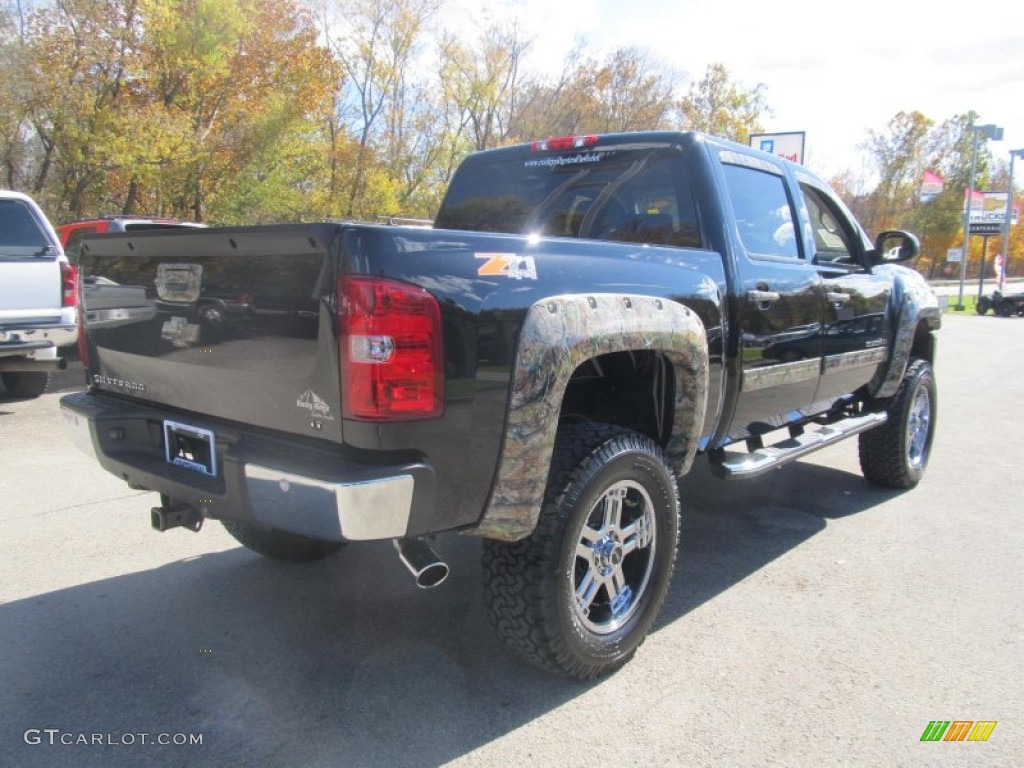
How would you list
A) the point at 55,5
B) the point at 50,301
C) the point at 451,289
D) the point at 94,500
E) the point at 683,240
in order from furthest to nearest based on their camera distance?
the point at 55,5 → the point at 50,301 → the point at 94,500 → the point at 683,240 → the point at 451,289

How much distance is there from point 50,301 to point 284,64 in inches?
550

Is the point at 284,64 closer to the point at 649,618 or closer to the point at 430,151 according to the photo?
the point at 430,151

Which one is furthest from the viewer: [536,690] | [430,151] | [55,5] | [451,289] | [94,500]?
[430,151]

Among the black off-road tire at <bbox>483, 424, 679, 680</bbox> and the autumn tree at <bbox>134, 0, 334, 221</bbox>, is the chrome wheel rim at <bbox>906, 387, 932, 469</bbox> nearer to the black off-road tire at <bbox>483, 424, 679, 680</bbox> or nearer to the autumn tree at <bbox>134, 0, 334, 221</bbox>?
the black off-road tire at <bbox>483, 424, 679, 680</bbox>

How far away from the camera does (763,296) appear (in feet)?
12.0

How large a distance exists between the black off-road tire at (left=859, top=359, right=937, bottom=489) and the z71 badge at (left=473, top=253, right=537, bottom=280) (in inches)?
145

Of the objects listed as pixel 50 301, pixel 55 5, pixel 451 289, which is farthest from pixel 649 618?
pixel 55 5

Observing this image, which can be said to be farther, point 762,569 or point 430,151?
point 430,151

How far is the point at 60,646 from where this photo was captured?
301cm

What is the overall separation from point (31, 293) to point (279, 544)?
195 inches

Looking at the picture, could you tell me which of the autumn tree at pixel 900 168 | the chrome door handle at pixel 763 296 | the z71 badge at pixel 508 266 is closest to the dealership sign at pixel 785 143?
the chrome door handle at pixel 763 296

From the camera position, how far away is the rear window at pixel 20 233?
7.18 meters

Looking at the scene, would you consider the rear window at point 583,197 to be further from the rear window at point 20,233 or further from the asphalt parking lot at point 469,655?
the rear window at point 20,233
